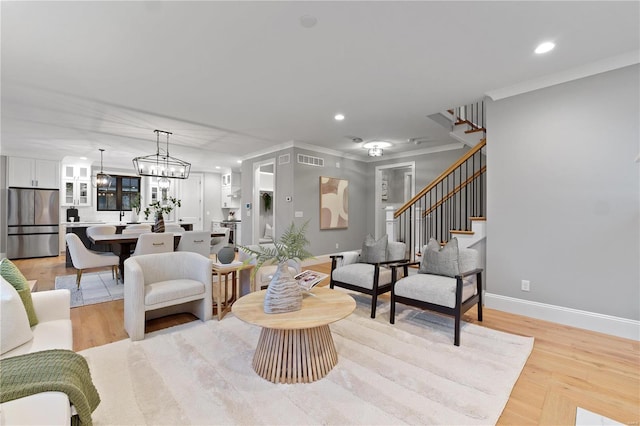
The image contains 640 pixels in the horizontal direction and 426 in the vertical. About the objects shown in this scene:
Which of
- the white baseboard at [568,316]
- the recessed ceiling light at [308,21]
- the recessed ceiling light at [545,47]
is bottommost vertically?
the white baseboard at [568,316]

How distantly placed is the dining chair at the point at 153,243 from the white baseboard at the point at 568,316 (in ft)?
14.7

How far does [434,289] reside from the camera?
8.98ft

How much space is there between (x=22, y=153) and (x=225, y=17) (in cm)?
786

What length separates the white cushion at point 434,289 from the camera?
2658 millimetres

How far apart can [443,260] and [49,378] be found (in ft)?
10.2

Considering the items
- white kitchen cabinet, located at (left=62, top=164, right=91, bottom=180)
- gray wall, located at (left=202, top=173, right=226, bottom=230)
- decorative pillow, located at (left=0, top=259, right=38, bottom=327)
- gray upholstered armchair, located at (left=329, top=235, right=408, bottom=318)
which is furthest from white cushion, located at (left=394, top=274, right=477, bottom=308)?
white kitchen cabinet, located at (left=62, top=164, right=91, bottom=180)

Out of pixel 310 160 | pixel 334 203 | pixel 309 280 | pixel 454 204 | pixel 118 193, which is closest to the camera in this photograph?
pixel 309 280

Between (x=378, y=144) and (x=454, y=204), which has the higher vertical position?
(x=378, y=144)

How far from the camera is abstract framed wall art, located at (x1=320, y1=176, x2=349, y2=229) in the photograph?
6375mm

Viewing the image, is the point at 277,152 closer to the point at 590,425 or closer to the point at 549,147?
the point at 549,147

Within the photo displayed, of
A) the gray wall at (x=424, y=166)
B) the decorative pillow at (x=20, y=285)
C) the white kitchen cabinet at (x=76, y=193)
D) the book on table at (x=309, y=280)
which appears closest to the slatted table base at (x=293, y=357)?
the book on table at (x=309, y=280)

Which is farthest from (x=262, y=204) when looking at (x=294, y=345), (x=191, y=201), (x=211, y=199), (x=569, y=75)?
(x=569, y=75)

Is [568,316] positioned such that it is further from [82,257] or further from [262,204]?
[262,204]

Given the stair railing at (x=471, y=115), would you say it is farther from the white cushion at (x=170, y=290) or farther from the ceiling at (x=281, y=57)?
the white cushion at (x=170, y=290)
